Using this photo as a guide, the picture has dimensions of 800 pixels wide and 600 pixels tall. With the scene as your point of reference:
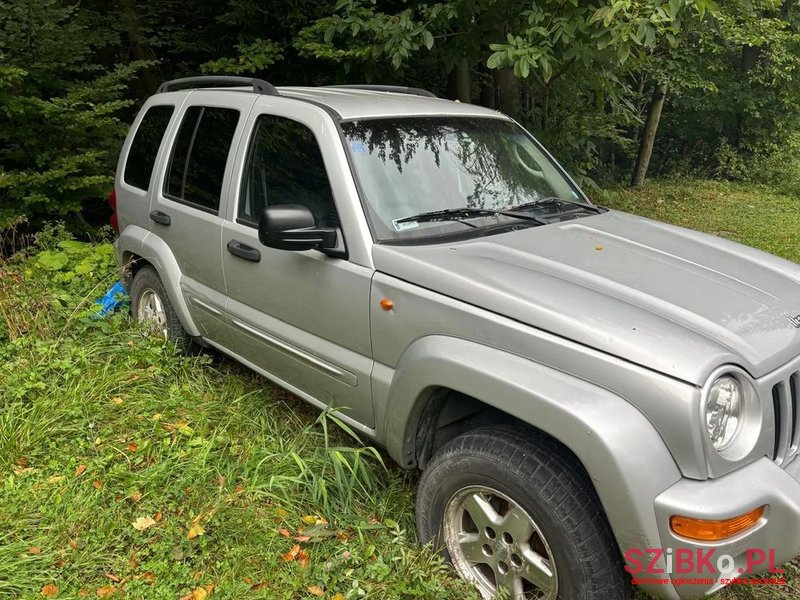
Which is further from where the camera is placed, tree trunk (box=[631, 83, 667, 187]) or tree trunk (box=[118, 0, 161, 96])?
tree trunk (box=[631, 83, 667, 187])

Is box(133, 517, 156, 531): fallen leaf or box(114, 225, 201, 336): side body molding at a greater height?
box(114, 225, 201, 336): side body molding

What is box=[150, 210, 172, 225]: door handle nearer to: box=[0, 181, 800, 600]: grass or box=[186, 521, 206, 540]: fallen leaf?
box=[0, 181, 800, 600]: grass

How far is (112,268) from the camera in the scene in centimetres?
554

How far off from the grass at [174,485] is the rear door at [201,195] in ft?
1.70

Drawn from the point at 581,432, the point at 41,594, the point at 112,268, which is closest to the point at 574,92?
the point at 112,268

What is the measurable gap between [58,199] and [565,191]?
5.37 metres

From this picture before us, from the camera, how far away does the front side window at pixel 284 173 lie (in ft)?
10.4

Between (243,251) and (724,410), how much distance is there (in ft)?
7.71

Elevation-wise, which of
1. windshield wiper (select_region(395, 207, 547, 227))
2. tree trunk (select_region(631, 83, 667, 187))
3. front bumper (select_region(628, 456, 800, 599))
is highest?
windshield wiper (select_region(395, 207, 547, 227))

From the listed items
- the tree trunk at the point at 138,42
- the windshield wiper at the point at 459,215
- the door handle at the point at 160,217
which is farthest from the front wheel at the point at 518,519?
the tree trunk at the point at 138,42

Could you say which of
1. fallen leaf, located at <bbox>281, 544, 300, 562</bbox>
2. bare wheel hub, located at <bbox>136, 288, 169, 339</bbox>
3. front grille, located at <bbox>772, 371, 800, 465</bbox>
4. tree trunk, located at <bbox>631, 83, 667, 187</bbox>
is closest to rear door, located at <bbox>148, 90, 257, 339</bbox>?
bare wheel hub, located at <bbox>136, 288, 169, 339</bbox>

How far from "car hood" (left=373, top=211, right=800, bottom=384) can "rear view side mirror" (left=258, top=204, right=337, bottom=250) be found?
Result: 10.3 inches

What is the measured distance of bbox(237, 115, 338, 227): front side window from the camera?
3.17m

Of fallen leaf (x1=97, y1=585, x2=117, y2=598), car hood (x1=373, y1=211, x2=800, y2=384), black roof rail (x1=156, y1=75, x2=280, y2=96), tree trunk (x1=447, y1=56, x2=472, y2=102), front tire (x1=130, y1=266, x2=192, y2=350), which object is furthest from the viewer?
tree trunk (x1=447, y1=56, x2=472, y2=102)
